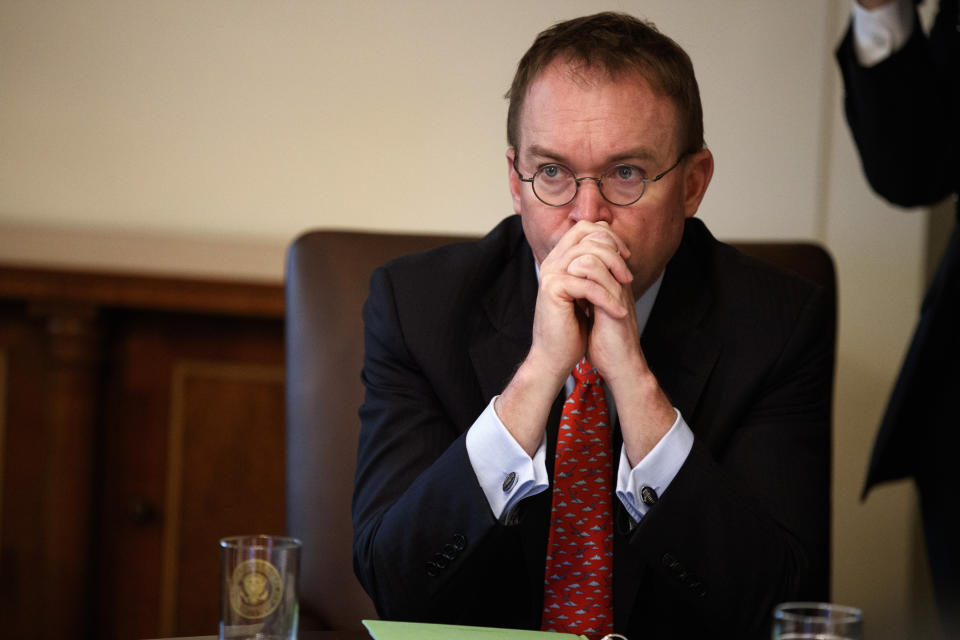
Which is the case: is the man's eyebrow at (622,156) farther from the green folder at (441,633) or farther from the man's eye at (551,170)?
the green folder at (441,633)

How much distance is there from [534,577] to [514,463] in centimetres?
17

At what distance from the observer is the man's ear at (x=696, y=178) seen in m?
1.33

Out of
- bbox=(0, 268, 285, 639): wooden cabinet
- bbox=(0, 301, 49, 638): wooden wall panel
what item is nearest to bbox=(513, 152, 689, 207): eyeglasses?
bbox=(0, 268, 285, 639): wooden cabinet

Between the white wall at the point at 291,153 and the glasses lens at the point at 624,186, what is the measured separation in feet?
3.96

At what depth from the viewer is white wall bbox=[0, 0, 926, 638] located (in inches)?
94.7

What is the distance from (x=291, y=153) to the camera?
2.60 meters

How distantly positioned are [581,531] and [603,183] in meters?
0.42

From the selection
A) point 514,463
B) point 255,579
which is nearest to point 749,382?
point 514,463

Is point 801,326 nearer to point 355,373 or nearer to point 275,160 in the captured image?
point 355,373

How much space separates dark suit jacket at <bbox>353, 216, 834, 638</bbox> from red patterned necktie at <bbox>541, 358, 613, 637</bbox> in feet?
Result: 0.09

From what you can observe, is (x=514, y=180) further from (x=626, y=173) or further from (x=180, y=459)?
(x=180, y=459)

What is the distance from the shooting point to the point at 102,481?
7.50 feet

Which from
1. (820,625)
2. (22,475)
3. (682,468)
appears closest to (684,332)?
(682,468)

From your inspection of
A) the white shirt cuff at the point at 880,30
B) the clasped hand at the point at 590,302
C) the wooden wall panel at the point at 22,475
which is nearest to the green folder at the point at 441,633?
the clasped hand at the point at 590,302
